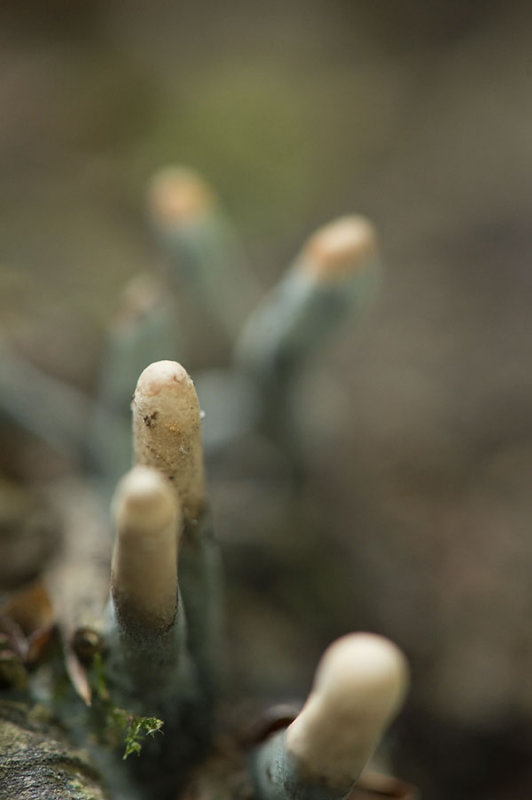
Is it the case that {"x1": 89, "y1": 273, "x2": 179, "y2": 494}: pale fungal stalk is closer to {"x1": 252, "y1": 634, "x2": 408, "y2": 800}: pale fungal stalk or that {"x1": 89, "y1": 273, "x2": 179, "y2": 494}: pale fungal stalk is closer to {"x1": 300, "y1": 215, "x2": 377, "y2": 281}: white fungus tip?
{"x1": 300, "y1": 215, "x2": 377, "y2": 281}: white fungus tip

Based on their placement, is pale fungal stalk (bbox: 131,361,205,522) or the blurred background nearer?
pale fungal stalk (bbox: 131,361,205,522)

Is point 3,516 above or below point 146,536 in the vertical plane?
above

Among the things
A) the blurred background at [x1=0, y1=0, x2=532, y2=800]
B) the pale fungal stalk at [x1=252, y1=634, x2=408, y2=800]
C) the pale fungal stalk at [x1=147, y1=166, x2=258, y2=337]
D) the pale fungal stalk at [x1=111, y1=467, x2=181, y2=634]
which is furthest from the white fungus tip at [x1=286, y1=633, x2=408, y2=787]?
the pale fungal stalk at [x1=147, y1=166, x2=258, y2=337]

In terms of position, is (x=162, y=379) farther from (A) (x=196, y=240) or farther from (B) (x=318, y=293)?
(A) (x=196, y=240)

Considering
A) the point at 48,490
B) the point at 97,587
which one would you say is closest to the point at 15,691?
the point at 97,587

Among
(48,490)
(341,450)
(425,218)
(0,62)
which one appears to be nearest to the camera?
(48,490)

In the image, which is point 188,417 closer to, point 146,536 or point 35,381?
point 146,536
